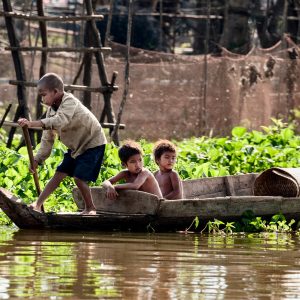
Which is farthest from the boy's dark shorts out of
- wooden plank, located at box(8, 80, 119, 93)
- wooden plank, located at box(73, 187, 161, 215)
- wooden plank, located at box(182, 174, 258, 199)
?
wooden plank, located at box(8, 80, 119, 93)

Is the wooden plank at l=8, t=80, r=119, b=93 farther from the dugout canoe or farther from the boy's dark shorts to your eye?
the dugout canoe

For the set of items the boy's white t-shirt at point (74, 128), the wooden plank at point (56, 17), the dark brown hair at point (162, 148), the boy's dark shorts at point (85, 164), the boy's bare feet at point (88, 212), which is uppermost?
the wooden plank at point (56, 17)

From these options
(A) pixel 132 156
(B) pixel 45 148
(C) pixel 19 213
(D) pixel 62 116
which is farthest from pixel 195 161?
(C) pixel 19 213

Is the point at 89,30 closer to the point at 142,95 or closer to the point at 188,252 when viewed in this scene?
the point at 142,95

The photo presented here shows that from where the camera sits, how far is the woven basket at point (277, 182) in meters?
10.6

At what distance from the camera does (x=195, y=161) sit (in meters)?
13.0

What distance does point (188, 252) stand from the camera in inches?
321

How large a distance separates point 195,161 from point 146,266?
580 cm

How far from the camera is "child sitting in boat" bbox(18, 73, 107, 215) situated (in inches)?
381

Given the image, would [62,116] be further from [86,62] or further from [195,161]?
[86,62]

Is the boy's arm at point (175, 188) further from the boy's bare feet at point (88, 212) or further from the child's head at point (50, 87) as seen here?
the child's head at point (50, 87)

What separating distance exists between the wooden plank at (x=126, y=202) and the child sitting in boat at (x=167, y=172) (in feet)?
1.75

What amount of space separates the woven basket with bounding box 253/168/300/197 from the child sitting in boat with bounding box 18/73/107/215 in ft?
5.83

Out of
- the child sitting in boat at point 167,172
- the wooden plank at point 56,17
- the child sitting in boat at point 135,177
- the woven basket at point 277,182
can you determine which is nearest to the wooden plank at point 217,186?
the woven basket at point 277,182
